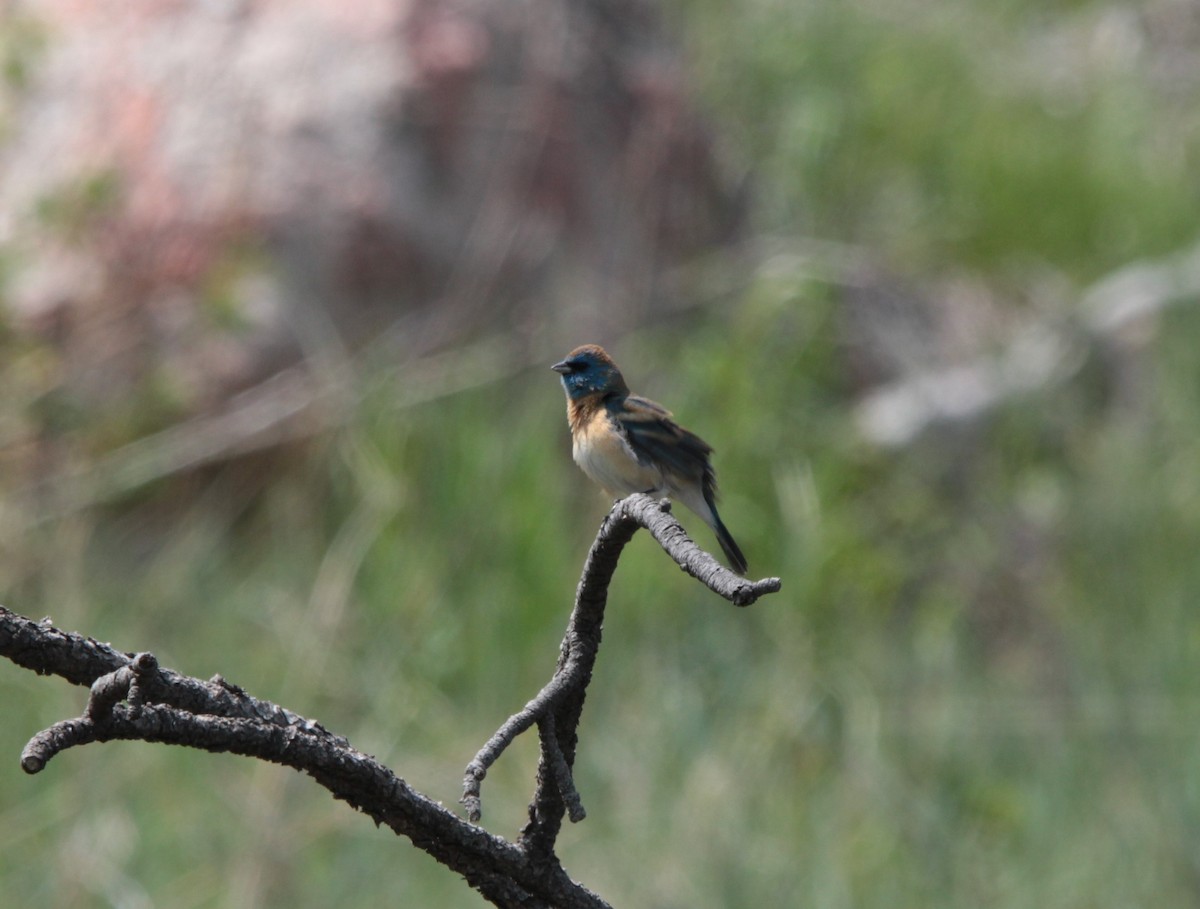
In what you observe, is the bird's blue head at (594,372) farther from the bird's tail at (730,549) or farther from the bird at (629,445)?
the bird's tail at (730,549)

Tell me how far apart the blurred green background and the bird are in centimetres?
238

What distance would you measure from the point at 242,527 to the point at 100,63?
2.44 m

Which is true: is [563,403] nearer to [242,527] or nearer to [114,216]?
[242,527]

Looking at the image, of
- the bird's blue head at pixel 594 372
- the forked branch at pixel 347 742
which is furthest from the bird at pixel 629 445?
the forked branch at pixel 347 742

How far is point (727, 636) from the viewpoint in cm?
815

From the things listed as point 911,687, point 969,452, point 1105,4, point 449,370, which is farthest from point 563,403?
point 1105,4

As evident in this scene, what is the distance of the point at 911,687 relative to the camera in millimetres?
8031

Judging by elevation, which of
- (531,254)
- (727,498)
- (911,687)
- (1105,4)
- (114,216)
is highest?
(1105,4)

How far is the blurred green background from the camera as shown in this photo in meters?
6.38

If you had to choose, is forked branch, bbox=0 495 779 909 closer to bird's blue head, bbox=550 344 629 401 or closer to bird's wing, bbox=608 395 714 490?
bird's wing, bbox=608 395 714 490

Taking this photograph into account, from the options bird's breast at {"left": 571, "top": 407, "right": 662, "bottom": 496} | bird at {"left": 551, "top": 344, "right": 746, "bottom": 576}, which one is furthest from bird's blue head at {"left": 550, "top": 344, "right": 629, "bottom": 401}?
bird's breast at {"left": 571, "top": 407, "right": 662, "bottom": 496}

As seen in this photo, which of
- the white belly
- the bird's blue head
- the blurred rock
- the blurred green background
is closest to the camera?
the white belly

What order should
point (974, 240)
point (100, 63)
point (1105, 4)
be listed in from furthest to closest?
point (1105, 4) → point (974, 240) → point (100, 63)

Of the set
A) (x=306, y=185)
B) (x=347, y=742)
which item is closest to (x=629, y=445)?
(x=347, y=742)
